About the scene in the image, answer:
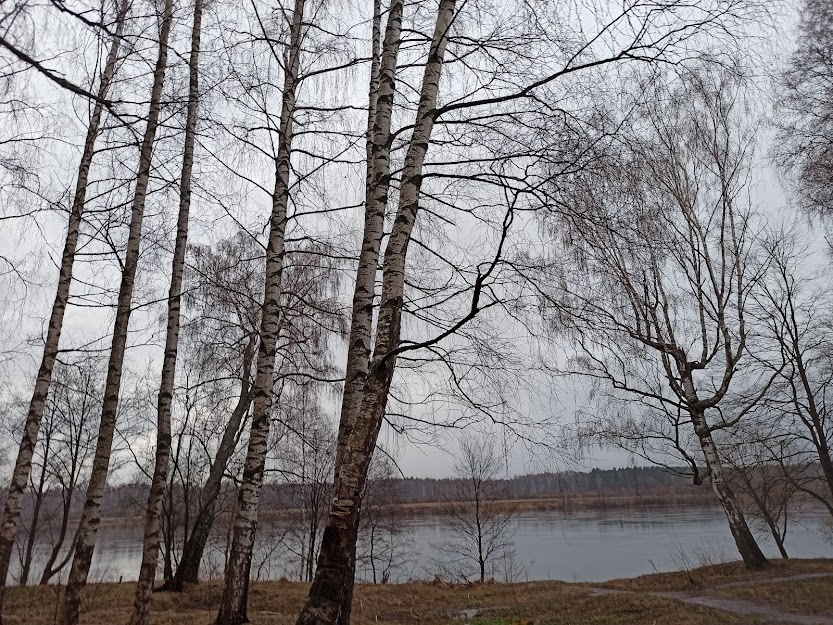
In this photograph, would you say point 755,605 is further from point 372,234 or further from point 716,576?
point 372,234

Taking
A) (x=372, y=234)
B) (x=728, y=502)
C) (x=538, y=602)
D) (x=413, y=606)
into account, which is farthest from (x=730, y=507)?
(x=372, y=234)

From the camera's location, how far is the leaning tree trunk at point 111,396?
5672mm

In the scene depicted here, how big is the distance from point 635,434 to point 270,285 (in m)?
9.55

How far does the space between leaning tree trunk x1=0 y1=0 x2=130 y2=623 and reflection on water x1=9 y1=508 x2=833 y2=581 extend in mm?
10580

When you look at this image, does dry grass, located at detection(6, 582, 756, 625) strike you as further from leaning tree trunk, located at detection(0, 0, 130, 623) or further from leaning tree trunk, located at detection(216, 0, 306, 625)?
leaning tree trunk, located at detection(0, 0, 130, 623)

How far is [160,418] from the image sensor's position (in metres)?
6.80

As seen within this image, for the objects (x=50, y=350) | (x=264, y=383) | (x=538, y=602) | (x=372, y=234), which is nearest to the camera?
(x=372, y=234)

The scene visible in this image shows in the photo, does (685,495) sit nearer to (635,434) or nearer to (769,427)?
(769,427)

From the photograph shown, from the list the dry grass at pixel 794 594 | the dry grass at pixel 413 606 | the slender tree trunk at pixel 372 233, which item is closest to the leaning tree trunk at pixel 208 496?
the dry grass at pixel 413 606

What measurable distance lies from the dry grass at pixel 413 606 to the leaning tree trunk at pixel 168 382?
1177 millimetres

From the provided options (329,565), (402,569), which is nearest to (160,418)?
(329,565)

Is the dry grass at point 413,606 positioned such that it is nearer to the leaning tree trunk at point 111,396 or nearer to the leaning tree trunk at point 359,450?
the leaning tree trunk at point 111,396

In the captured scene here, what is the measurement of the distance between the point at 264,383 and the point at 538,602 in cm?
661

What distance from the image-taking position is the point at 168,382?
6879 mm
